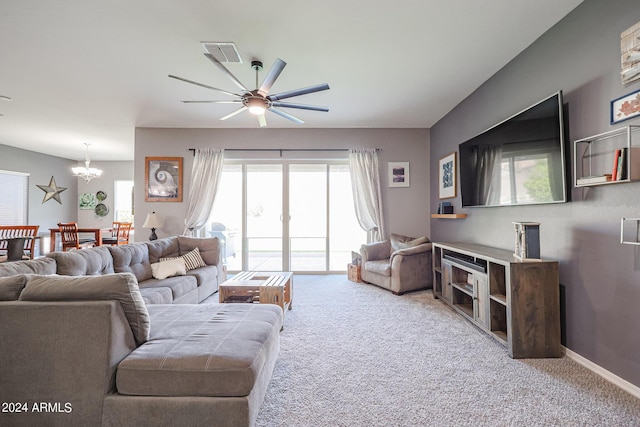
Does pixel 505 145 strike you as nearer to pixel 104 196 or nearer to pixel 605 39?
pixel 605 39

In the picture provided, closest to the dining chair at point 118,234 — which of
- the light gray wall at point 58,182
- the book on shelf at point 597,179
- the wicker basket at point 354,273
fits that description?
the light gray wall at point 58,182

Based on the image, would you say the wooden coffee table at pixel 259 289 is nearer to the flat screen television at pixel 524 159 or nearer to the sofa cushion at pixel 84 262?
the sofa cushion at pixel 84 262

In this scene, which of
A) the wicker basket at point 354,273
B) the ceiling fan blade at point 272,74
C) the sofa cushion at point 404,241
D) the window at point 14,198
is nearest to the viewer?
the ceiling fan blade at point 272,74

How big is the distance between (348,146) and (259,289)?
3144mm

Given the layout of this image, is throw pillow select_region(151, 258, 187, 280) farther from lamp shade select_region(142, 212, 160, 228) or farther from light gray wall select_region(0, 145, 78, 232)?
light gray wall select_region(0, 145, 78, 232)

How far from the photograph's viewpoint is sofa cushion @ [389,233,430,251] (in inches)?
169

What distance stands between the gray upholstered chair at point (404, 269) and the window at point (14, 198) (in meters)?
7.99

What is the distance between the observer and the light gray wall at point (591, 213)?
177 cm

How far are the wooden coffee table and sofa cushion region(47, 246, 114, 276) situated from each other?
116 cm

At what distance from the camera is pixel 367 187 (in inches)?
194

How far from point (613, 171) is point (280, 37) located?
2.62 metres

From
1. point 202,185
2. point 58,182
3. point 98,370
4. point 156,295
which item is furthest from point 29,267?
point 58,182

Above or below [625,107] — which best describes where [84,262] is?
below

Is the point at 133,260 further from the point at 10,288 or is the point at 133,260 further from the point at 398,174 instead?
the point at 398,174
